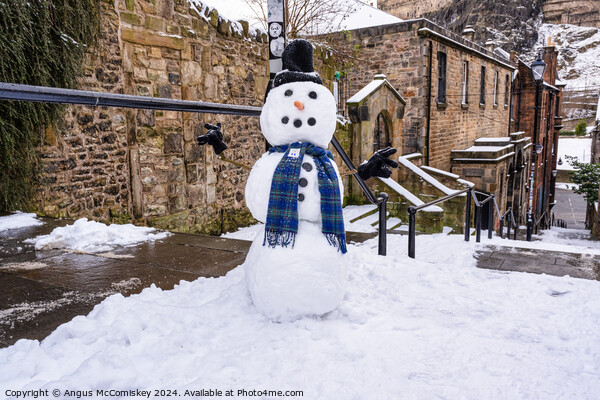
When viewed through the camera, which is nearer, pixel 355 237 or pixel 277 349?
pixel 277 349

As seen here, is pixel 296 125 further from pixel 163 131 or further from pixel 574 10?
pixel 574 10

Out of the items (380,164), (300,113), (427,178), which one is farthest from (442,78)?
(300,113)

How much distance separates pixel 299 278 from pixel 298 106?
3.22 ft

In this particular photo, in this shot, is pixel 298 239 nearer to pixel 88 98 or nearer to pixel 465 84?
pixel 88 98

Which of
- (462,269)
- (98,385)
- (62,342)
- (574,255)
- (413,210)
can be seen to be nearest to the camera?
(98,385)

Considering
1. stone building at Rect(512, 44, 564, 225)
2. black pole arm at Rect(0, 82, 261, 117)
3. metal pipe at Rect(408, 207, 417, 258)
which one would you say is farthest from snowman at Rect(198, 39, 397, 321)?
stone building at Rect(512, 44, 564, 225)

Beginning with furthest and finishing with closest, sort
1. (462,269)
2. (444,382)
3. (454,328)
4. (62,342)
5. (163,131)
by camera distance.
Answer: (163,131), (462,269), (454,328), (62,342), (444,382)

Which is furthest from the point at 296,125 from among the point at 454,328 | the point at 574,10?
the point at 574,10

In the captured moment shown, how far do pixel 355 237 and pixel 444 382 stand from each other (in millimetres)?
5314

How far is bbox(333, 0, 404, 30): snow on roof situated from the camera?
1458 centimetres

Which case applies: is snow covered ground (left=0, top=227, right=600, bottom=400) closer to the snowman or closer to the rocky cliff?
the snowman

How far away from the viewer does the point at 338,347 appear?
2242 mm

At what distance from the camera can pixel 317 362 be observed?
209cm

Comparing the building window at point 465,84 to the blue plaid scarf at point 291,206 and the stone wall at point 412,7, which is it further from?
the stone wall at point 412,7
